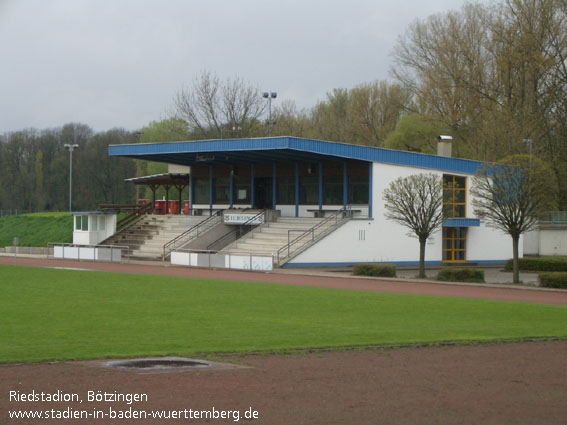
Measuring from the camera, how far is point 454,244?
5156cm

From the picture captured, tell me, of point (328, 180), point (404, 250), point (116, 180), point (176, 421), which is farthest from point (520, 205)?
point (116, 180)

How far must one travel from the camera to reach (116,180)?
344 ft

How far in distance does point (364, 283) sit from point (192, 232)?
20822 mm

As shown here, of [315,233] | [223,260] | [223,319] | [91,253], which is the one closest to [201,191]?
[91,253]

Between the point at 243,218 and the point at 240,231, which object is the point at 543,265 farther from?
the point at 240,231

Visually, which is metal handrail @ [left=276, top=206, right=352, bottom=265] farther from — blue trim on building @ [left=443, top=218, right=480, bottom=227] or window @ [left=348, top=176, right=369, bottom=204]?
blue trim on building @ [left=443, top=218, right=480, bottom=227]

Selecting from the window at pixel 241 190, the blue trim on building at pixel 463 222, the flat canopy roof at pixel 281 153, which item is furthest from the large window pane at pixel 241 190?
the blue trim on building at pixel 463 222

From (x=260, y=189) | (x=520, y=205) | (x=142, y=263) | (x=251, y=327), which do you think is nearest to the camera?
(x=251, y=327)

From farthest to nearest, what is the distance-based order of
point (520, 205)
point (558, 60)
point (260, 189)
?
point (558, 60)
point (260, 189)
point (520, 205)

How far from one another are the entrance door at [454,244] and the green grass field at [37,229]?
28646 millimetres

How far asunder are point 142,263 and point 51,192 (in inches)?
2480

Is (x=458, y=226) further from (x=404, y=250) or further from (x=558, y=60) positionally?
(x=558, y=60)

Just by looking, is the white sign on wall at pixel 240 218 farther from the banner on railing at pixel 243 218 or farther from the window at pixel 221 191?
the window at pixel 221 191

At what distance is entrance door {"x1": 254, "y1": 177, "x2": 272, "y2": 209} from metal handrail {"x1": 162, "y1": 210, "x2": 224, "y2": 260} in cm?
312
